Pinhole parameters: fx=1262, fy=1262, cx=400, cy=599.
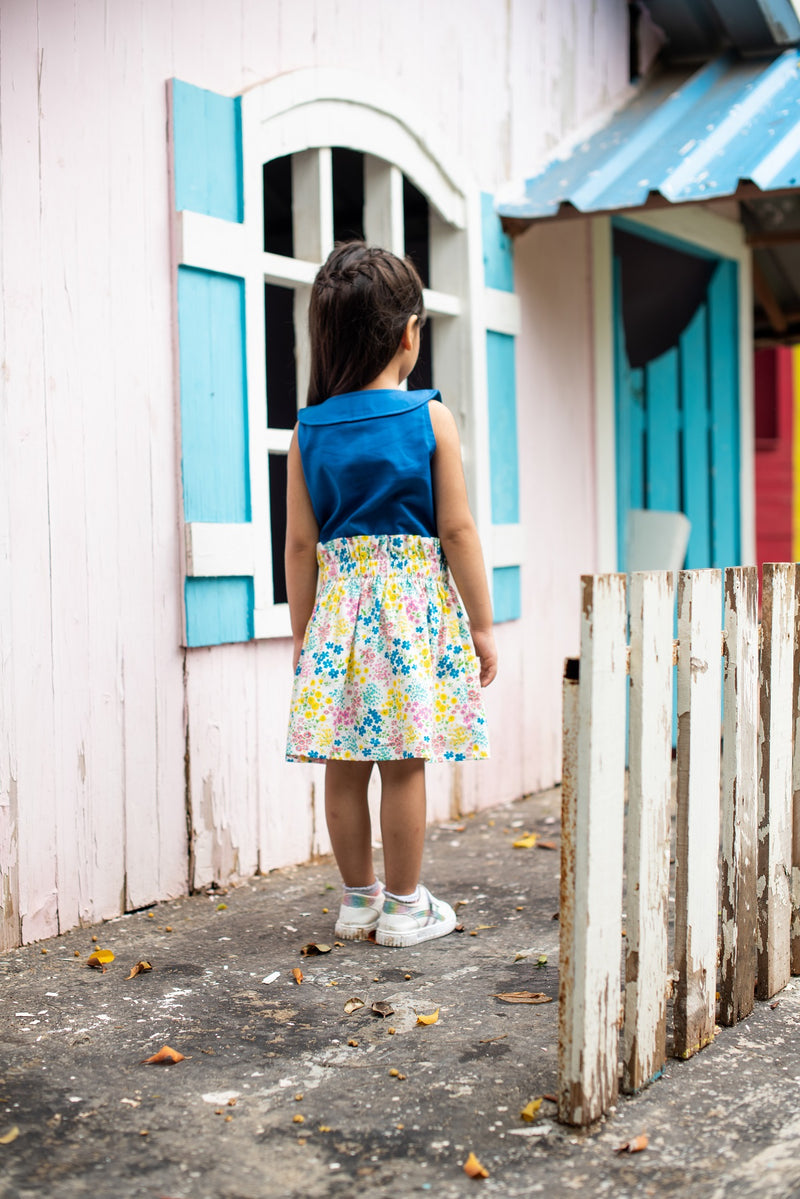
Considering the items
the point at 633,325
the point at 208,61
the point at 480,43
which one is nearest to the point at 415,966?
the point at 208,61

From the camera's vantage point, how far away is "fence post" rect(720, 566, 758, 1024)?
8.60ft

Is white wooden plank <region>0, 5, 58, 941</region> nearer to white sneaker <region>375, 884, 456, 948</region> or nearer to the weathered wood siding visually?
the weathered wood siding

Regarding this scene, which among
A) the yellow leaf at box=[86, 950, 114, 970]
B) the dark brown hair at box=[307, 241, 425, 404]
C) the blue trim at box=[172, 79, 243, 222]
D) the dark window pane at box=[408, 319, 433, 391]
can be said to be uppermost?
the blue trim at box=[172, 79, 243, 222]

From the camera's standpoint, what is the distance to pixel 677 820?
253 centimetres

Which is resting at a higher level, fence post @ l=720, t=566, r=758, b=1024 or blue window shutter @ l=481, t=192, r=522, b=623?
blue window shutter @ l=481, t=192, r=522, b=623

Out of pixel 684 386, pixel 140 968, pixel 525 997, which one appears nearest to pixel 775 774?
pixel 525 997

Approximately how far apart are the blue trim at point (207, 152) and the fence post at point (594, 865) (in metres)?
2.15

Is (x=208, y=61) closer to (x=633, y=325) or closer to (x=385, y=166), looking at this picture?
(x=385, y=166)

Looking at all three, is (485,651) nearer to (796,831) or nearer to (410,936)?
(410,936)

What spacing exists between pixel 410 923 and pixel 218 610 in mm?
1098

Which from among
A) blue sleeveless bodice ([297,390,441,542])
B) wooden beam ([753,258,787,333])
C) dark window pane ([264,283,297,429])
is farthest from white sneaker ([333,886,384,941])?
wooden beam ([753,258,787,333])

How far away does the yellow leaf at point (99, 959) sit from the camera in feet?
10.1

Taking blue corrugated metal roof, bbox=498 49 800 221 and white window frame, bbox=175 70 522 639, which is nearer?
white window frame, bbox=175 70 522 639

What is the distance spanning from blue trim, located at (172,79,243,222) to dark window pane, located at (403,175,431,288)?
1.66 metres
